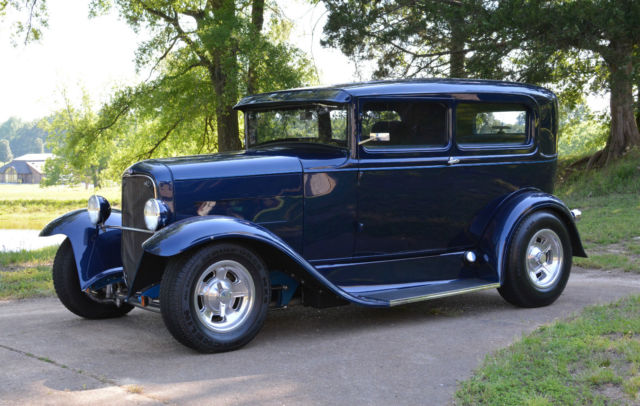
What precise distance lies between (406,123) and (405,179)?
50 centimetres

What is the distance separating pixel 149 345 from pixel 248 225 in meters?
1.18

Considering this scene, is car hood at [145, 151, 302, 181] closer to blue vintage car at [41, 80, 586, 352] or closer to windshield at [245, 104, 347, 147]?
blue vintage car at [41, 80, 586, 352]

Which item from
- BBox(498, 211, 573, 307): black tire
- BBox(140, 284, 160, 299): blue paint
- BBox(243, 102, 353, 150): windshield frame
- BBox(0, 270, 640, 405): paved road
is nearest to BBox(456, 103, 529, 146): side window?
BBox(498, 211, 573, 307): black tire

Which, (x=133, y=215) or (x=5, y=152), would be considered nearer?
(x=133, y=215)

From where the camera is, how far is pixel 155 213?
473cm

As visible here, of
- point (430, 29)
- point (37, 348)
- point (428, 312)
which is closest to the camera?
point (37, 348)

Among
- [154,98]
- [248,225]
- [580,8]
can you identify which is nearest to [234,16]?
[154,98]

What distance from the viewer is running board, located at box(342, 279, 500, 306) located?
522 cm

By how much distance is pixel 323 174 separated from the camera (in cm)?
521

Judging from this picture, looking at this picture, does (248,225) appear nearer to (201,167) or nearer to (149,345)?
(201,167)

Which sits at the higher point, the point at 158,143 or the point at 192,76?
the point at 192,76

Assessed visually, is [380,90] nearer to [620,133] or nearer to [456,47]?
[456,47]

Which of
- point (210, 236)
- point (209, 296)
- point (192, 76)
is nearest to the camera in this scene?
point (210, 236)

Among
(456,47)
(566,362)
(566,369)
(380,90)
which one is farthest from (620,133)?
(566,369)
